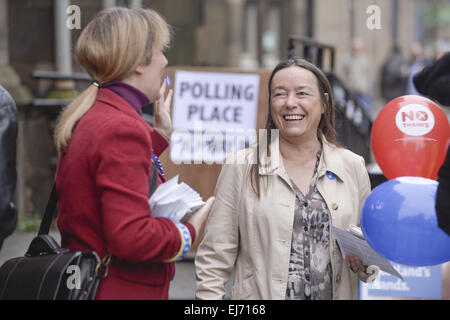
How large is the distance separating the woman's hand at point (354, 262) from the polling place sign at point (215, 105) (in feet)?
11.3

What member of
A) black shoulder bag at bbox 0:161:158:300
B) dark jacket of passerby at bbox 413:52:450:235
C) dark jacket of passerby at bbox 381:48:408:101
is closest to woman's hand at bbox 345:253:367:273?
dark jacket of passerby at bbox 413:52:450:235

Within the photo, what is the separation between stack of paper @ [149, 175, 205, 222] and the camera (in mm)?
2455

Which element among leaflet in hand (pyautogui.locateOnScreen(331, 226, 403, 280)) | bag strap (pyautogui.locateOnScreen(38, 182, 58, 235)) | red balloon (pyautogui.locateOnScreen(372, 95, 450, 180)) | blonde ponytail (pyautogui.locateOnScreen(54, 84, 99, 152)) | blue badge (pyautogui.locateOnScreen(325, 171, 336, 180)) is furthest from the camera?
blue badge (pyautogui.locateOnScreen(325, 171, 336, 180))

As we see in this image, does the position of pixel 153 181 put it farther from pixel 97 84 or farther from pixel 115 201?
pixel 97 84

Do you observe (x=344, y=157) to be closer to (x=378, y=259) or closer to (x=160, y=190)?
(x=378, y=259)

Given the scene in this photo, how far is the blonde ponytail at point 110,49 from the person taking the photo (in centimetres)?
243

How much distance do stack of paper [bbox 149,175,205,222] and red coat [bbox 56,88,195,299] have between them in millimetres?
52

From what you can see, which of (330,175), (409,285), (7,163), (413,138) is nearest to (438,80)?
(413,138)

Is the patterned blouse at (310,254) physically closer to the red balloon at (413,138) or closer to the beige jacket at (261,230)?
the beige jacket at (261,230)

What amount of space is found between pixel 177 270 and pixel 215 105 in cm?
159

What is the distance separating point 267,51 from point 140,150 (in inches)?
650

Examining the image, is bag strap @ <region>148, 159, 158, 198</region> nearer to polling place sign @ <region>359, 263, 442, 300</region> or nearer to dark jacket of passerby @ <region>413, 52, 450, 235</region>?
dark jacket of passerby @ <region>413, 52, 450, 235</region>

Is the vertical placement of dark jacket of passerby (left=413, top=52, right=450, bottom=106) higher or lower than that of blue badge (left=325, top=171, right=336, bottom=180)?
higher

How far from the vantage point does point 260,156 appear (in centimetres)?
320
